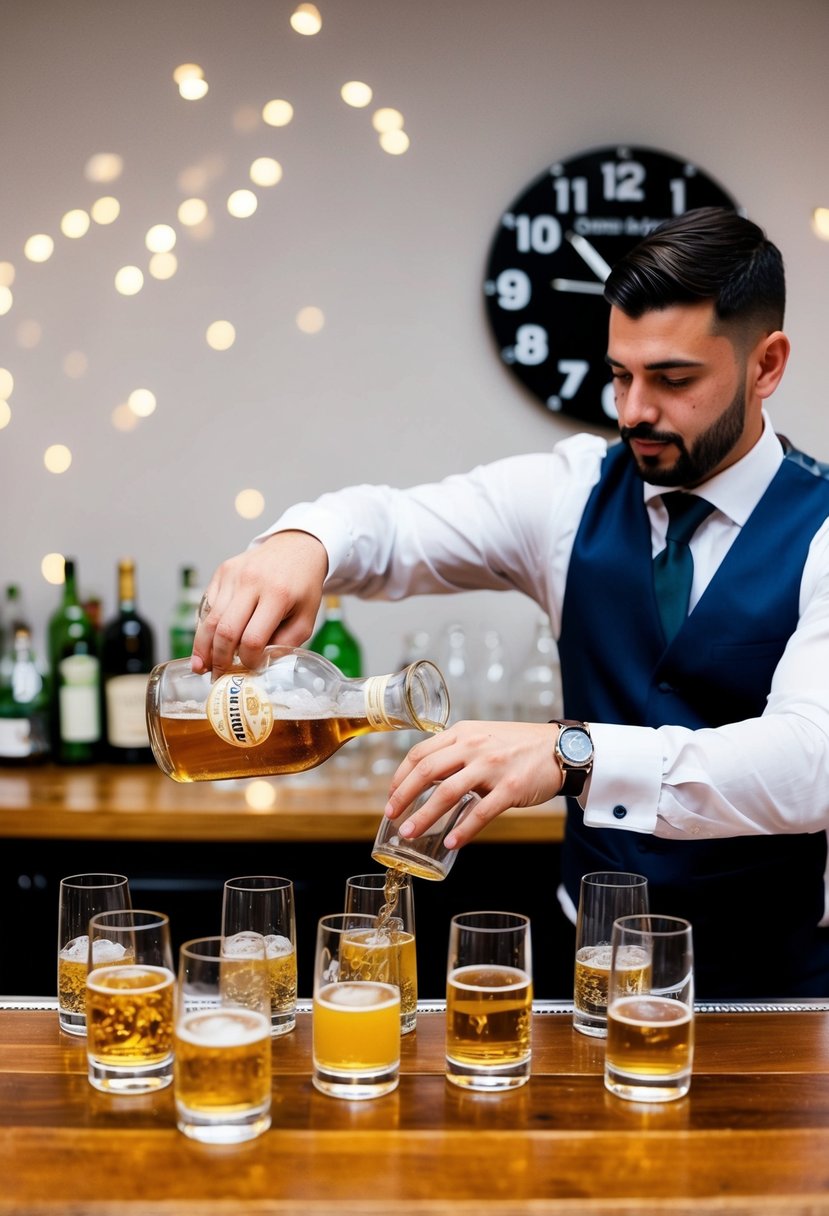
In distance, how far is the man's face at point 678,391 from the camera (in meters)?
1.65

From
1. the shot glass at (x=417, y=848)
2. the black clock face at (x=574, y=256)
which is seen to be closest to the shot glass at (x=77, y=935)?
the shot glass at (x=417, y=848)

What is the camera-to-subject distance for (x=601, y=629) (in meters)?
1.79

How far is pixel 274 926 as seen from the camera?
1.26 metres

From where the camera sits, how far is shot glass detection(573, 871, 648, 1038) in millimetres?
1264

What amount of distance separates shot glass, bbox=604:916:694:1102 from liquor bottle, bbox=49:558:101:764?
6.21 feet

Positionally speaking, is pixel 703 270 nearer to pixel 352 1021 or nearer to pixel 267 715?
pixel 267 715

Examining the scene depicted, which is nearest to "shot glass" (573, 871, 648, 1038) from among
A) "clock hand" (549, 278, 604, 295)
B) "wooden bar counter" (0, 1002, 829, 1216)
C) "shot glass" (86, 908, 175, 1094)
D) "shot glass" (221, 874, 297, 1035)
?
"wooden bar counter" (0, 1002, 829, 1216)

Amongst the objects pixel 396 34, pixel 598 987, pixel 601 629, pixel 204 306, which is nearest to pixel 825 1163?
pixel 598 987

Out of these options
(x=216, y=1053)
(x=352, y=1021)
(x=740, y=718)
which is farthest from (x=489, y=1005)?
(x=740, y=718)

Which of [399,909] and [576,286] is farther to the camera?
[576,286]

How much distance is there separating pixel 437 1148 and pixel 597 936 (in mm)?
327

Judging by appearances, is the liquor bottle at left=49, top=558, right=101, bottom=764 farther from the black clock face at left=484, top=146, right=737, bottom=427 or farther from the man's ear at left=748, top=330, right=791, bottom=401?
the man's ear at left=748, top=330, right=791, bottom=401

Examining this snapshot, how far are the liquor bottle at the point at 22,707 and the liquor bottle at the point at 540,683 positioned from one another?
3.48ft

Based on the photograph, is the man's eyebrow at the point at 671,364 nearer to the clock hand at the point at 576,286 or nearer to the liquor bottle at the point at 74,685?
the clock hand at the point at 576,286
